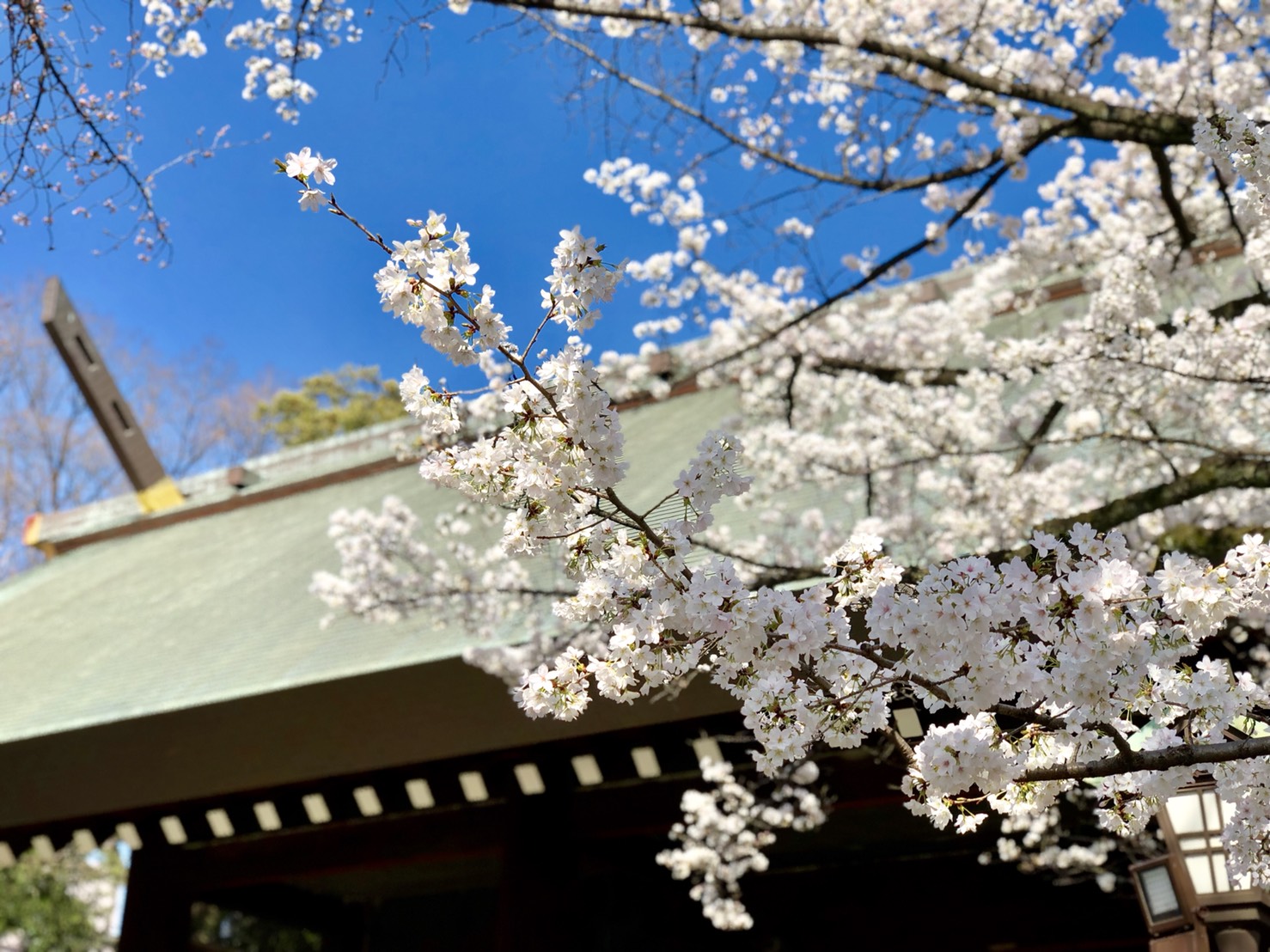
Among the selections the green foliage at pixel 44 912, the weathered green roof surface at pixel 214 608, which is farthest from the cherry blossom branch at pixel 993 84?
the green foliage at pixel 44 912

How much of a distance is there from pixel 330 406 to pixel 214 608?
1255 centimetres

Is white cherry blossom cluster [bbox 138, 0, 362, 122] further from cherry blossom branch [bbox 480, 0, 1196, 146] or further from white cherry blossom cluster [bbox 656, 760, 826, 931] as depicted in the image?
white cherry blossom cluster [bbox 656, 760, 826, 931]

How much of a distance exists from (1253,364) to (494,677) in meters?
2.85

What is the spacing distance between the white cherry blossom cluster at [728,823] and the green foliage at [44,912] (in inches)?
263

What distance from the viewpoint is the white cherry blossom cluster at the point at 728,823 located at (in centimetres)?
423

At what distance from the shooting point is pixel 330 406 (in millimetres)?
18219

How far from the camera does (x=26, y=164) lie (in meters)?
2.68

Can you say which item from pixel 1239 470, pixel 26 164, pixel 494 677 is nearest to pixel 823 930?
pixel 494 677

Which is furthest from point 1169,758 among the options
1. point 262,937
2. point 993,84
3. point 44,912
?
point 44,912

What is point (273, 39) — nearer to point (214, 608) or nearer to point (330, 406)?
point (214, 608)

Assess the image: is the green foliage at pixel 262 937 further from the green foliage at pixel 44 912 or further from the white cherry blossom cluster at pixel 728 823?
the white cherry blossom cluster at pixel 728 823

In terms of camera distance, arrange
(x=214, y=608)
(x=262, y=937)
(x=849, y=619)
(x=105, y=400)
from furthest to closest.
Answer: (x=105, y=400) → (x=262, y=937) → (x=214, y=608) → (x=849, y=619)

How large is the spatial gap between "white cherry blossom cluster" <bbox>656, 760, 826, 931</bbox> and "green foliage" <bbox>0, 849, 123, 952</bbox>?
263 inches

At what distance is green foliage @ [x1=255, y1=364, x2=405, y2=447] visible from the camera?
1747 cm
